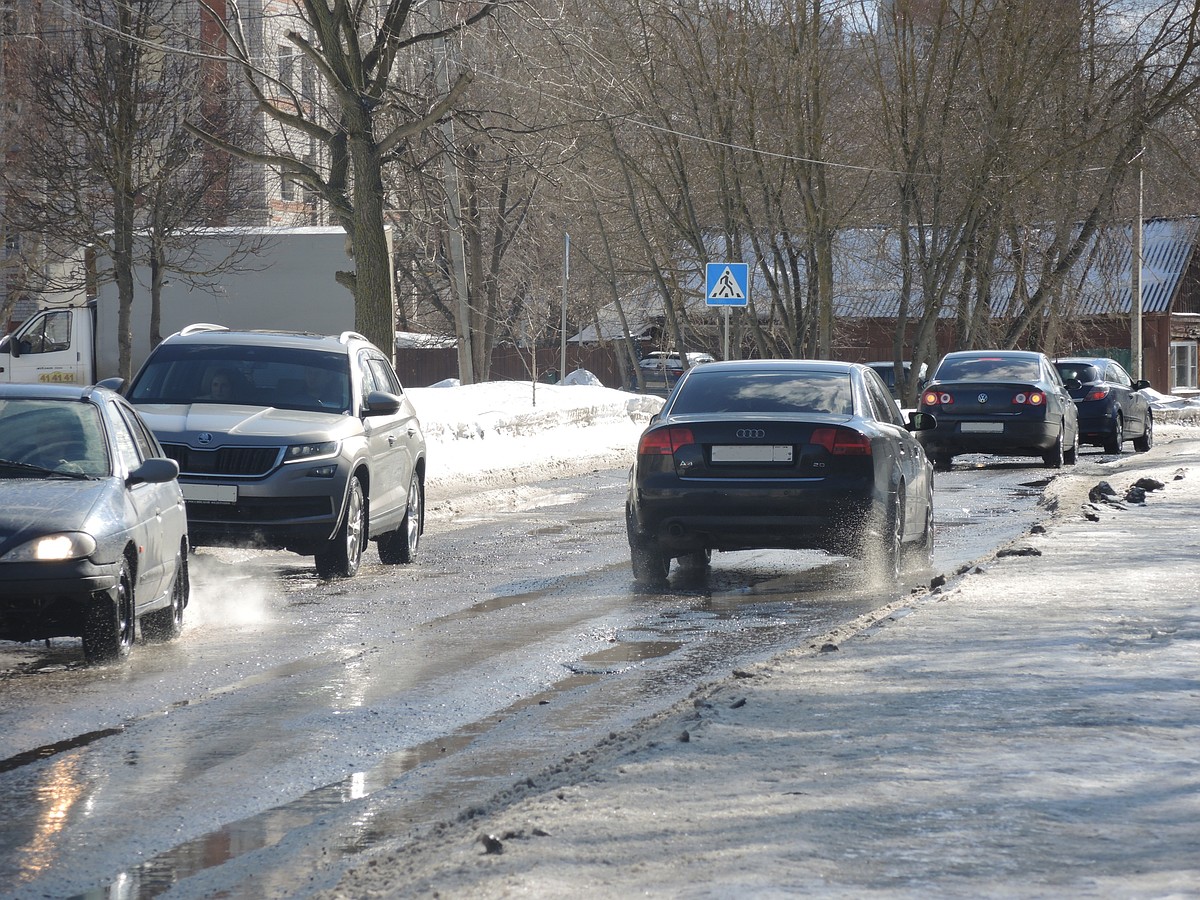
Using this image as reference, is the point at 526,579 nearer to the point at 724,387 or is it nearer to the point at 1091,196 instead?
the point at 724,387

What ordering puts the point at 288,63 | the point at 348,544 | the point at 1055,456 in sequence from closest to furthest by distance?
the point at 348,544 < the point at 1055,456 < the point at 288,63

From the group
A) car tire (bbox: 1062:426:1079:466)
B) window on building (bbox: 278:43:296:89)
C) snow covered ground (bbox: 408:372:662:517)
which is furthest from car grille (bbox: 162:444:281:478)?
car tire (bbox: 1062:426:1079:466)

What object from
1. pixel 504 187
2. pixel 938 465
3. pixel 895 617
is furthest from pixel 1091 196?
pixel 895 617

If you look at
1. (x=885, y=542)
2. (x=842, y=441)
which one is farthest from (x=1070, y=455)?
(x=842, y=441)

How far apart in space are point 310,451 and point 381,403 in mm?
995

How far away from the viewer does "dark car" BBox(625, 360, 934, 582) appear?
10859 millimetres

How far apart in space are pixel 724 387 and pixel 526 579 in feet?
6.13

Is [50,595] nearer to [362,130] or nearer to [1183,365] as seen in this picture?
[362,130]

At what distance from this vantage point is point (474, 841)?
4500 millimetres

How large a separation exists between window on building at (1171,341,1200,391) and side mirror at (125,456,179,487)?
6083 centimetres

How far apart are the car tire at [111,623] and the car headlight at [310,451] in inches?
124

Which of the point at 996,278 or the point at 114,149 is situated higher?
the point at 114,149

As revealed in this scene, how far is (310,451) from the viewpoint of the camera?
1149cm

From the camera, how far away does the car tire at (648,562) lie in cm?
1122
